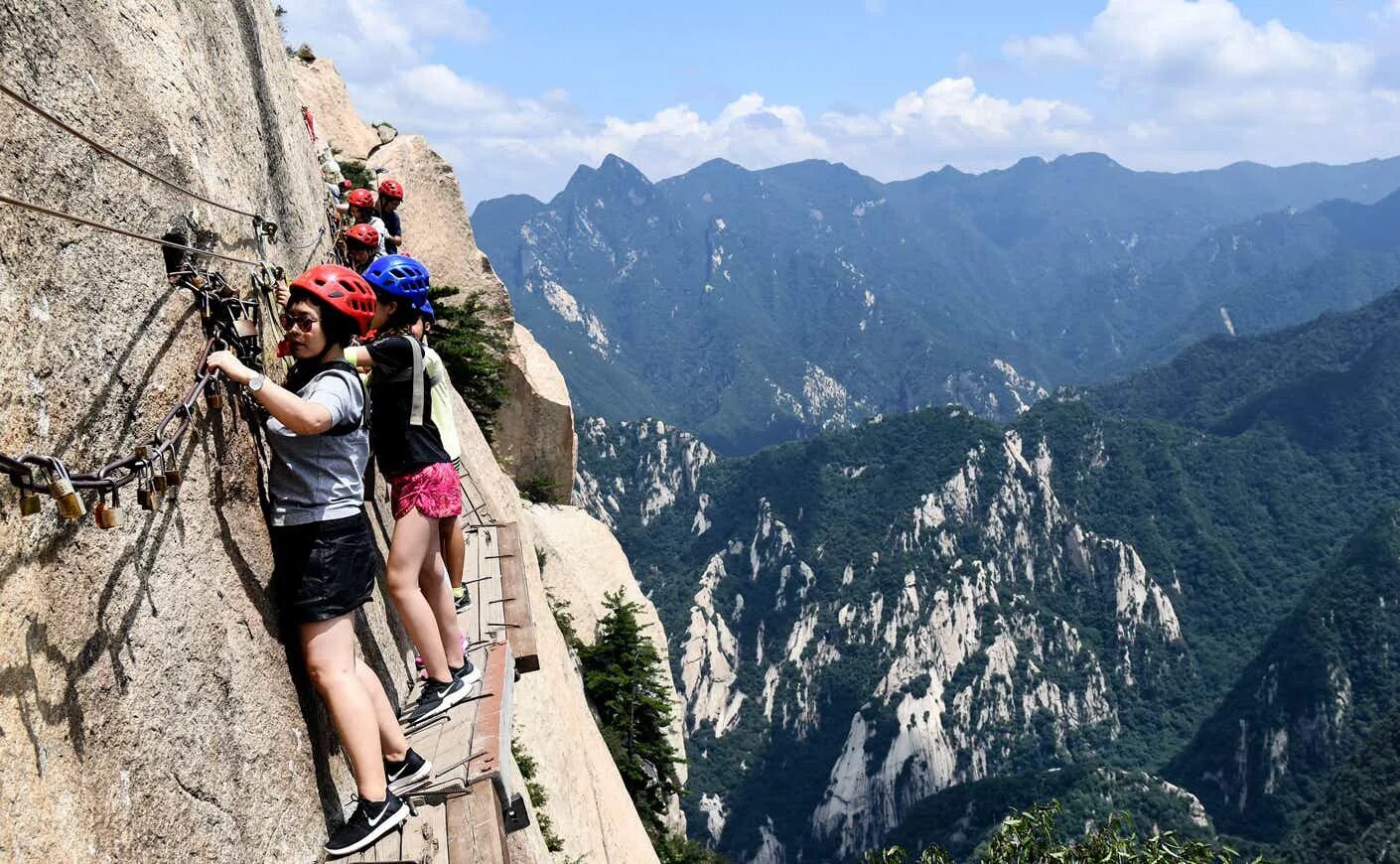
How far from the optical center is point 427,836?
5.87 m

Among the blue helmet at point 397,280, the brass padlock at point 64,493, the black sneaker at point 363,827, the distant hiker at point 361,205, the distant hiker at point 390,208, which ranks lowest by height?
the black sneaker at point 363,827

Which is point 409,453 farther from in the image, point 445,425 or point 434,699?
point 434,699

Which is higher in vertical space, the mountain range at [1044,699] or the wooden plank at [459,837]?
the wooden plank at [459,837]

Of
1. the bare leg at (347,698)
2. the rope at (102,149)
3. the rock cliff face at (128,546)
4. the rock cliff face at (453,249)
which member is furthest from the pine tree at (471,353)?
the bare leg at (347,698)

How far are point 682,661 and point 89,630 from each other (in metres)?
183

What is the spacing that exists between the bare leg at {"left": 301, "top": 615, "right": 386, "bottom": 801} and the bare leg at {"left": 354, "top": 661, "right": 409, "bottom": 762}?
0.35 ft

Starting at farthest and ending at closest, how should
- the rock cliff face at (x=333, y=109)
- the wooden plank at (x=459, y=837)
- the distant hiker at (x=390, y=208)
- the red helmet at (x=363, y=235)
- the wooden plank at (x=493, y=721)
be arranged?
the rock cliff face at (x=333, y=109)
the distant hiker at (x=390, y=208)
the red helmet at (x=363, y=235)
the wooden plank at (x=493, y=721)
the wooden plank at (x=459, y=837)

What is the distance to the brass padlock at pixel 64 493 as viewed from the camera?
3510 mm

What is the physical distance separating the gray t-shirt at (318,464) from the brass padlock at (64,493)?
1.73 metres

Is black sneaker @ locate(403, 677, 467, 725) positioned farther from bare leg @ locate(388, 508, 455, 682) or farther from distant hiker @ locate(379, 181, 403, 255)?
distant hiker @ locate(379, 181, 403, 255)

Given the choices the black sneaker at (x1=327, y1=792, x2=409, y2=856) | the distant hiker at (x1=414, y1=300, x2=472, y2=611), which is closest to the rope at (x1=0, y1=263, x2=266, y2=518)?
the distant hiker at (x1=414, y1=300, x2=472, y2=611)

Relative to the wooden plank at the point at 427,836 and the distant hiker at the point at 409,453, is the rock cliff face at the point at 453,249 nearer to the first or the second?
the distant hiker at the point at 409,453

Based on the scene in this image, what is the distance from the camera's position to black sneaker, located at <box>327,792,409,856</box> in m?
5.44

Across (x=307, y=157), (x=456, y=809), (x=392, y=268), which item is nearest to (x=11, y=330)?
(x=392, y=268)
